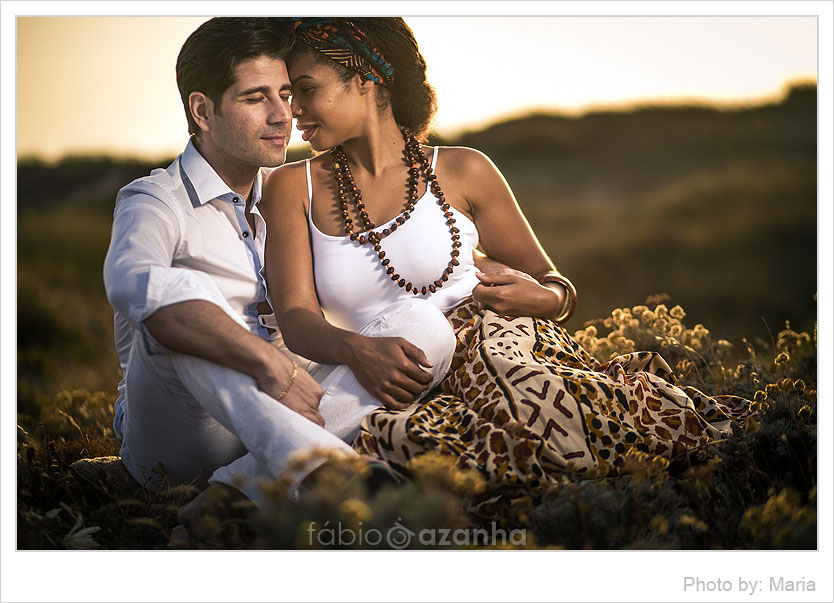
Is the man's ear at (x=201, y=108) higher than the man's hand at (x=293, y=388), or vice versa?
the man's ear at (x=201, y=108)

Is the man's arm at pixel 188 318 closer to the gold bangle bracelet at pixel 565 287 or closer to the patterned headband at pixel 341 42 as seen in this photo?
the patterned headband at pixel 341 42

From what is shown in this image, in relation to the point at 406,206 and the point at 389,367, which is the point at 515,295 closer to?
the point at 406,206

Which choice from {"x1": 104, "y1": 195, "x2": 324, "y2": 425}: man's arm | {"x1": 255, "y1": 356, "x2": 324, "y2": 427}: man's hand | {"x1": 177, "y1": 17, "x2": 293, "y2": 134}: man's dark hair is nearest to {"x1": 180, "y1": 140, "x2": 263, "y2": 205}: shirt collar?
{"x1": 177, "y1": 17, "x2": 293, "y2": 134}: man's dark hair

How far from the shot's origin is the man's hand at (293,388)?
8.62ft

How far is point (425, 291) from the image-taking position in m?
3.30

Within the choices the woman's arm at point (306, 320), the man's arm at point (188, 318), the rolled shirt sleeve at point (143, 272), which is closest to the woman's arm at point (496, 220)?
the woman's arm at point (306, 320)

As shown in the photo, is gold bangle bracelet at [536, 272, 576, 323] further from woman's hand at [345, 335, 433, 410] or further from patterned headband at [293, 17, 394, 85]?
patterned headband at [293, 17, 394, 85]

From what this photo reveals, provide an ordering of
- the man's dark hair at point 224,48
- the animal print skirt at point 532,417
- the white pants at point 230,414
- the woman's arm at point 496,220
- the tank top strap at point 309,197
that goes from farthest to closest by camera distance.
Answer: the woman's arm at point 496,220 < the tank top strap at point 309,197 < the man's dark hair at point 224,48 < the animal print skirt at point 532,417 < the white pants at point 230,414

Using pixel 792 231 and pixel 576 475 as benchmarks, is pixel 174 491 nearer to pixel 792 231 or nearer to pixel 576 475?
pixel 576 475

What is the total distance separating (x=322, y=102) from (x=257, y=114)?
280 millimetres

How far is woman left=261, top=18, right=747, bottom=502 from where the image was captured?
2.81m

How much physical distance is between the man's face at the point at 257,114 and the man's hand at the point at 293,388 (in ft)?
2.85
